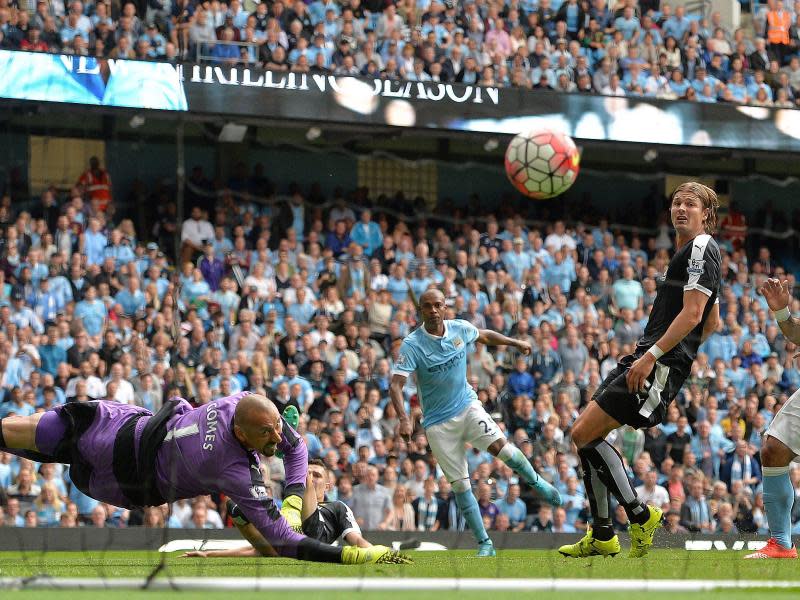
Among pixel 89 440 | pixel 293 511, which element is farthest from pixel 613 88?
pixel 89 440

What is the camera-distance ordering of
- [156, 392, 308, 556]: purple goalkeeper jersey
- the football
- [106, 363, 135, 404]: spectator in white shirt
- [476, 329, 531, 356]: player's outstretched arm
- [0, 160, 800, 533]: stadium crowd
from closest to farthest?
[156, 392, 308, 556]: purple goalkeeper jersey
[476, 329, 531, 356]: player's outstretched arm
the football
[106, 363, 135, 404]: spectator in white shirt
[0, 160, 800, 533]: stadium crowd

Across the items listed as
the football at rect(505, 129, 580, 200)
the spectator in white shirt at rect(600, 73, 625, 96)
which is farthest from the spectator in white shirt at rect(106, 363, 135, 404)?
the spectator in white shirt at rect(600, 73, 625, 96)

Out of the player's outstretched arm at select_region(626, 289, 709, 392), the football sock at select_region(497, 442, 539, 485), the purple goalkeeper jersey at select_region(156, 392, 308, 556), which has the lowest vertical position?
the football sock at select_region(497, 442, 539, 485)

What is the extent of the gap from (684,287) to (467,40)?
13689 millimetres

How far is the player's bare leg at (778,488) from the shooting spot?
920 cm

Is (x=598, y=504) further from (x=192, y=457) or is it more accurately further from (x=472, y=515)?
(x=192, y=457)

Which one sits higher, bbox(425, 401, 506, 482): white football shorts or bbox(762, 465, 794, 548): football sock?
bbox(425, 401, 506, 482): white football shorts

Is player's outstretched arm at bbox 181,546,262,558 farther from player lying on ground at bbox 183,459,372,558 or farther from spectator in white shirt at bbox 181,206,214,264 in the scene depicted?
spectator in white shirt at bbox 181,206,214,264

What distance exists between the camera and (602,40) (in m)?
23.8

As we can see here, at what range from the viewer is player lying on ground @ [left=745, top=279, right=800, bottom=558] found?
9086 millimetres

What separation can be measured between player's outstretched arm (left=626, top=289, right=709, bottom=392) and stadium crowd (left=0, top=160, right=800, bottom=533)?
6980mm

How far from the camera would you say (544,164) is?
14234 mm

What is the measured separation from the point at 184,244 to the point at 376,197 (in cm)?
377

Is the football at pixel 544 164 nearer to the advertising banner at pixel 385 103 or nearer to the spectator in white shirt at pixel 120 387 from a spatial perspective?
the spectator in white shirt at pixel 120 387
